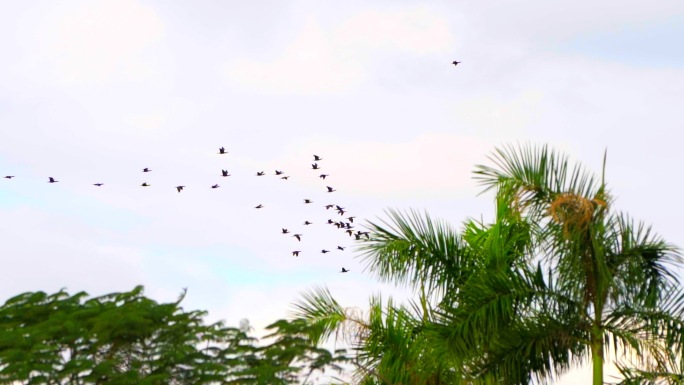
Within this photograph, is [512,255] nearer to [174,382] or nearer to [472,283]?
[472,283]

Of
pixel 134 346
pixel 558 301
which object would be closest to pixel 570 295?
pixel 558 301

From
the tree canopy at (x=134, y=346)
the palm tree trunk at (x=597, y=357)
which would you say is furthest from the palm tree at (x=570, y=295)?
the tree canopy at (x=134, y=346)

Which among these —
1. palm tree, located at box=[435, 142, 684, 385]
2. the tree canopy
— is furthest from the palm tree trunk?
the tree canopy

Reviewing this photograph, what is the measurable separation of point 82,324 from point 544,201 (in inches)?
528

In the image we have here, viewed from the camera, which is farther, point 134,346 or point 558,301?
point 134,346

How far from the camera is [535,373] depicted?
14617 mm

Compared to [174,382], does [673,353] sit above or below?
below

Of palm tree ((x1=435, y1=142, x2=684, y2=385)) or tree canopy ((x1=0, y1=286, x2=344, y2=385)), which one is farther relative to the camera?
tree canopy ((x1=0, y1=286, x2=344, y2=385))

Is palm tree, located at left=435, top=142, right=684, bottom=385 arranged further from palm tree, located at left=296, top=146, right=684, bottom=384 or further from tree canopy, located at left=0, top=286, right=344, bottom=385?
tree canopy, located at left=0, top=286, right=344, bottom=385

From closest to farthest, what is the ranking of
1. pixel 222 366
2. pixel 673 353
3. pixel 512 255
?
pixel 673 353 < pixel 512 255 < pixel 222 366

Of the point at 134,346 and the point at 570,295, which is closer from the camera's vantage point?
the point at 570,295


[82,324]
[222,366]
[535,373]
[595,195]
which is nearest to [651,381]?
[535,373]

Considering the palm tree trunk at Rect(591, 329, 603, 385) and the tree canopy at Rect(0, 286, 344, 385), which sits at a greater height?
the tree canopy at Rect(0, 286, 344, 385)

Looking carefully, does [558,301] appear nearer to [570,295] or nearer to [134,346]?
[570,295]
